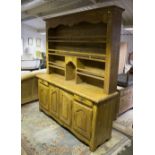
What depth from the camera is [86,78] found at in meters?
3.05

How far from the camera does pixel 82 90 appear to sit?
261 centimetres

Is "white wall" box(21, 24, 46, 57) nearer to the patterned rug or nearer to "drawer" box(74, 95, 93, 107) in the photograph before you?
the patterned rug

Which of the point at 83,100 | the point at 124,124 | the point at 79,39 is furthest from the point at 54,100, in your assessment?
the point at 124,124

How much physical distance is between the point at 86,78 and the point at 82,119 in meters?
0.85

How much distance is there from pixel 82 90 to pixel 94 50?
0.75 metres

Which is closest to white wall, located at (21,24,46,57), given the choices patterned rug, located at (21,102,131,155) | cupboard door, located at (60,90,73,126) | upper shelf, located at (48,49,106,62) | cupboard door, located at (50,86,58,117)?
upper shelf, located at (48,49,106,62)

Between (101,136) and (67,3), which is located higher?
(67,3)

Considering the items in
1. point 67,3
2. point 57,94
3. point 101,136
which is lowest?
point 101,136

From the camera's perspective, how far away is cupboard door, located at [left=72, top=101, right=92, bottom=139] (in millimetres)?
2406

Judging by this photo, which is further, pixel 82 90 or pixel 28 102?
pixel 28 102
